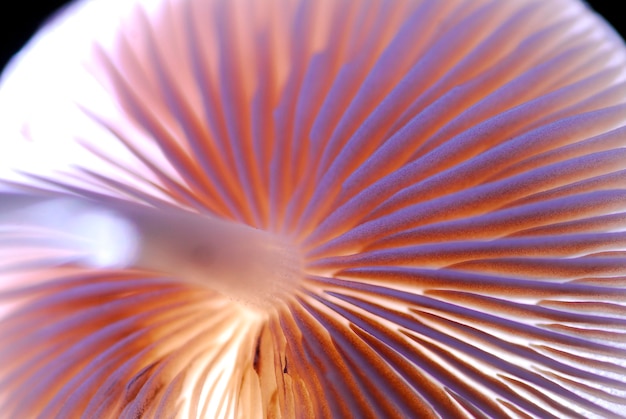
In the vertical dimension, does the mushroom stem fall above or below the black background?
below

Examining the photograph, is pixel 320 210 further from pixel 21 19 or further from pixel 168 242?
pixel 21 19

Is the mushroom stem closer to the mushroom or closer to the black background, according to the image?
the mushroom

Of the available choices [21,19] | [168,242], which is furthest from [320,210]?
[21,19]

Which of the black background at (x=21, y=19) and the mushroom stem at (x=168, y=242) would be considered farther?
the black background at (x=21, y=19)

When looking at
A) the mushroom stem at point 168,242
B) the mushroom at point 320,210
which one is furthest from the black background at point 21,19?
the mushroom stem at point 168,242

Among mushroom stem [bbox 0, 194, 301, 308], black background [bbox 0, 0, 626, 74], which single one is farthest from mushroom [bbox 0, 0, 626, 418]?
black background [bbox 0, 0, 626, 74]

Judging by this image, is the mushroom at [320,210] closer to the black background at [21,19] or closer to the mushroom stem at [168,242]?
the mushroom stem at [168,242]
